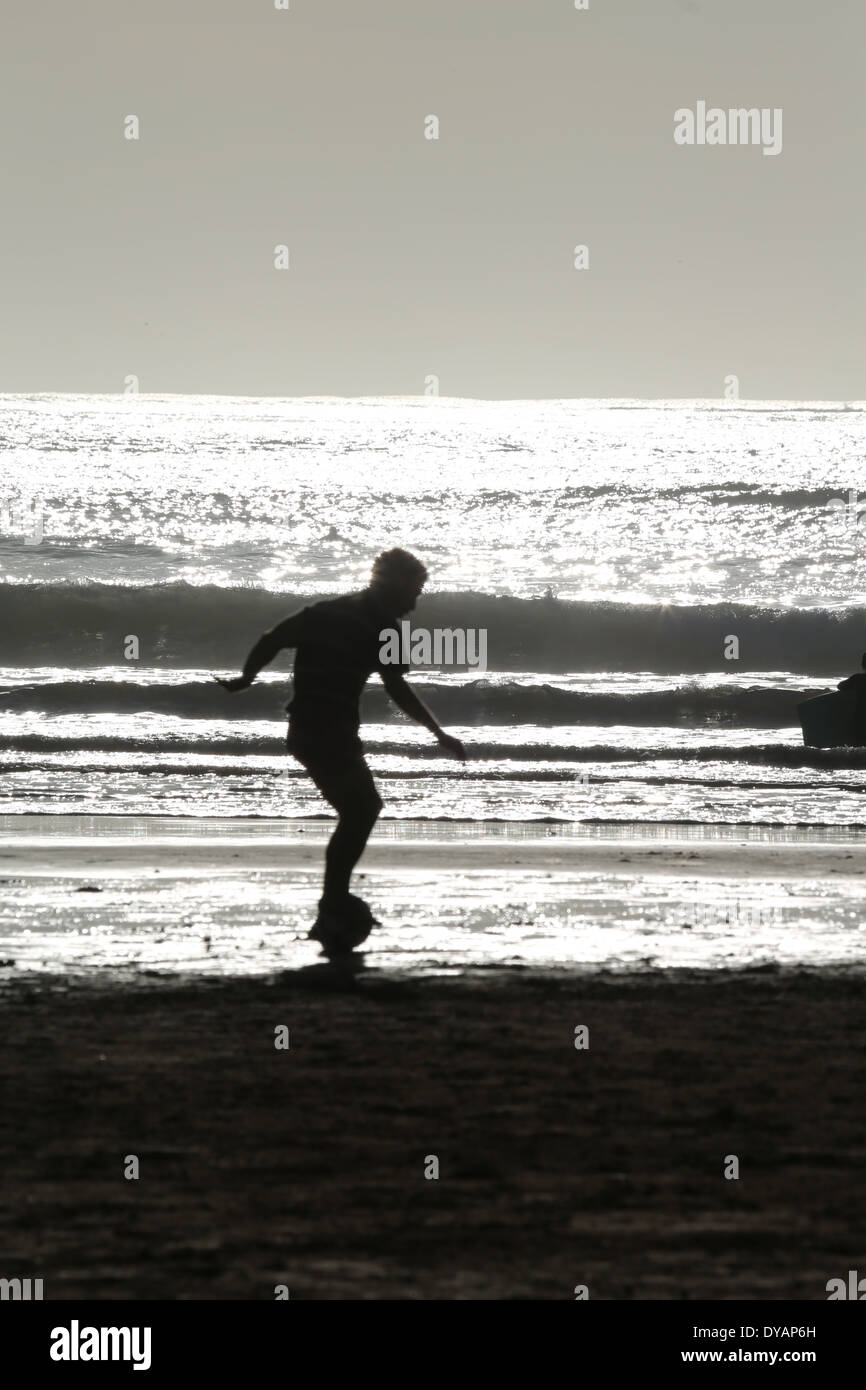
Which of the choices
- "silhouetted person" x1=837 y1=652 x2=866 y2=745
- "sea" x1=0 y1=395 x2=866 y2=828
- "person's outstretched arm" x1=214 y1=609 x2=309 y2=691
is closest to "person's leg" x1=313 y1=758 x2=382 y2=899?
"person's outstretched arm" x1=214 y1=609 x2=309 y2=691

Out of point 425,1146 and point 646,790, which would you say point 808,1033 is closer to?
point 425,1146

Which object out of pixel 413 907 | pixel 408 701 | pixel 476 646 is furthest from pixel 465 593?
pixel 408 701

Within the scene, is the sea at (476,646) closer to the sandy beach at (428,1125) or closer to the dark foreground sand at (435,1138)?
the sandy beach at (428,1125)

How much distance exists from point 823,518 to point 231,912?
38029 mm

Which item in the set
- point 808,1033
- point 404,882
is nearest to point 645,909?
→ point 404,882

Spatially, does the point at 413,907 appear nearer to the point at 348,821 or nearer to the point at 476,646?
the point at 348,821

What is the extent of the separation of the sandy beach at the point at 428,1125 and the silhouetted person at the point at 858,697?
8864mm

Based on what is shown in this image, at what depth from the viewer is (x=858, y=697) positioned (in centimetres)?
1596

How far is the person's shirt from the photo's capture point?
7855 millimetres

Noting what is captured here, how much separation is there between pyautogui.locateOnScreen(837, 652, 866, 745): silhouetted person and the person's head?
814 centimetres

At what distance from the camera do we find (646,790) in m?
16.0

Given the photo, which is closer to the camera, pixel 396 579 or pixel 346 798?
pixel 346 798

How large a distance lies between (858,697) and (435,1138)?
1216 cm

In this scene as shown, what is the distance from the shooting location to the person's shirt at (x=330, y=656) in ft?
25.8
